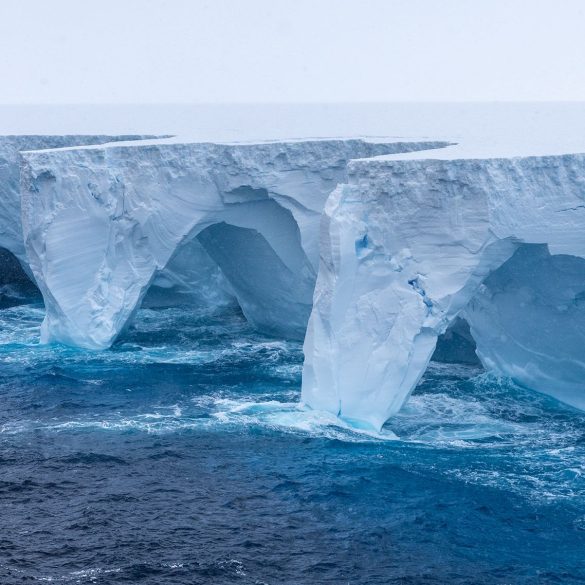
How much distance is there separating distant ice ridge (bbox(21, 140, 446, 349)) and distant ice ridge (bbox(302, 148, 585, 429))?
3.45 meters

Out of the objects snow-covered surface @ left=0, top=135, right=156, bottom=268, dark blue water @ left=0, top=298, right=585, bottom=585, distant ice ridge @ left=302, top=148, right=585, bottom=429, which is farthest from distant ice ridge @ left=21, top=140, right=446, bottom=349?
snow-covered surface @ left=0, top=135, right=156, bottom=268

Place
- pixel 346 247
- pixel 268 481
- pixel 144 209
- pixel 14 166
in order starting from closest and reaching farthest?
1. pixel 268 481
2. pixel 346 247
3. pixel 144 209
4. pixel 14 166

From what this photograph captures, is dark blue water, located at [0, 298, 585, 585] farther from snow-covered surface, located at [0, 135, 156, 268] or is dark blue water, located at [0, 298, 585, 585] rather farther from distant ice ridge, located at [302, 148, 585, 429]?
snow-covered surface, located at [0, 135, 156, 268]

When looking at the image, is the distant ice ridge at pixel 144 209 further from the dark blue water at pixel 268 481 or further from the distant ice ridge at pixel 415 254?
the distant ice ridge at pixel 415 254

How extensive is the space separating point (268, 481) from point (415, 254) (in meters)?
4.38

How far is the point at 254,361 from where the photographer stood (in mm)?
19172

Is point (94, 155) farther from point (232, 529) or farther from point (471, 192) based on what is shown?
point (232, 529)

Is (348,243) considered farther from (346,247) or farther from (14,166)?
(14,166)

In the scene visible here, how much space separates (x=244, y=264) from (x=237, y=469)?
25.3 ft

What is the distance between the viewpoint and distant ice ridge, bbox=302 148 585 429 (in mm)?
14977

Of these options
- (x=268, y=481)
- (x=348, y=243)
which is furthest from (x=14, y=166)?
(x=268, y=481)

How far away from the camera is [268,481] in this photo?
1329 centimetres

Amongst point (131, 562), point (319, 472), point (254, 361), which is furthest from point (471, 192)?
point (131, 562)

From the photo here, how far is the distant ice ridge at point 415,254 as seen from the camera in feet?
49.1
